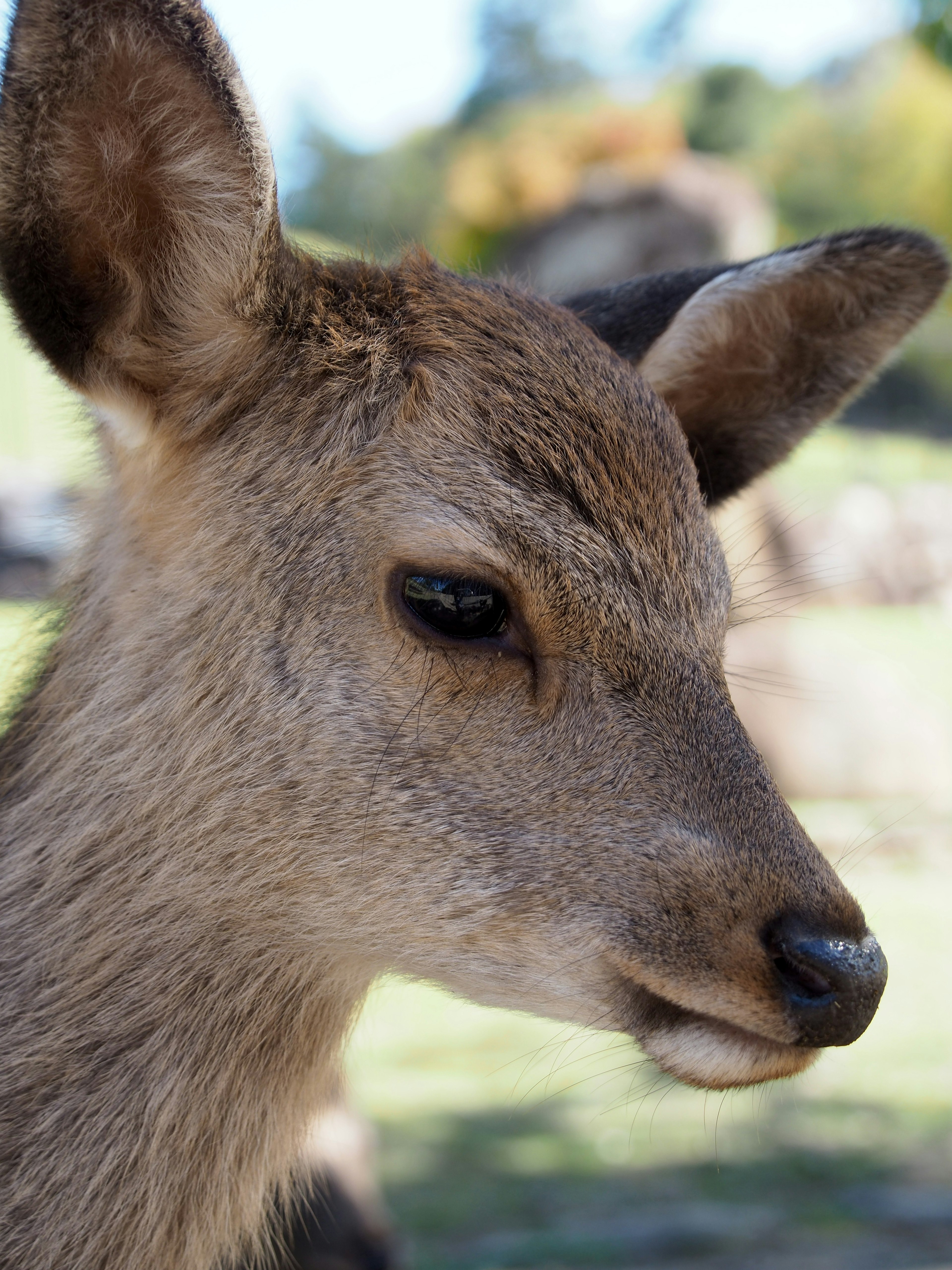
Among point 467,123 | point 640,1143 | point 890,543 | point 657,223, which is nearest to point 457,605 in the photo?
point 640,1143

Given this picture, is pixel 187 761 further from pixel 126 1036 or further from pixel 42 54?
pixel 42 54

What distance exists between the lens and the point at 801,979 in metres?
2.20

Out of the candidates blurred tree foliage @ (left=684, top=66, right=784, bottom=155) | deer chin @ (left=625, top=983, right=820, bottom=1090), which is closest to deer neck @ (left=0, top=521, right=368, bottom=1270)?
deer chin @ (left=625, top=983, right=820, bottom=1090)

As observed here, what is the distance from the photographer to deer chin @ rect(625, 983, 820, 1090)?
2.24 metres

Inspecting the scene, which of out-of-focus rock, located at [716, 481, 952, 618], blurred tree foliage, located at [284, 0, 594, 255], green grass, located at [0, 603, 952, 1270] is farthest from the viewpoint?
blurred tree foliage, located at [284, 0, 594, 255]

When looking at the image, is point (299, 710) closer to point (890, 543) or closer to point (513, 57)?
point (890, 543)

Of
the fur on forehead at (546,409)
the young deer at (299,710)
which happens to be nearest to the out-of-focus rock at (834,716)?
the fur on forehead at (546,409)

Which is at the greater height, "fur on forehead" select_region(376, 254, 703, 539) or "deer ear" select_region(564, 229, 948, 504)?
"fur on forehead" select_region(376, 254, 703, 539)

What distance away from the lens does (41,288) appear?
2438 mm

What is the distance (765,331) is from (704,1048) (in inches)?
81.5

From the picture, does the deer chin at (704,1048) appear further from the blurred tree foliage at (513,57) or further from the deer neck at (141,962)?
the blurred tree foliage at (513,57)

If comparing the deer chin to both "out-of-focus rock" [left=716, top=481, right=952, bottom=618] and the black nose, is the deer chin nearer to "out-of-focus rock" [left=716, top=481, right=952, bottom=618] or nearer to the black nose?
the black nose

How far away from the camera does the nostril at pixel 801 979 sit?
2180mm

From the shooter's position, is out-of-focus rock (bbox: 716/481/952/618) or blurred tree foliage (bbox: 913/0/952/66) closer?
blurred tree foliage (bbox: 913/0/952/66)
